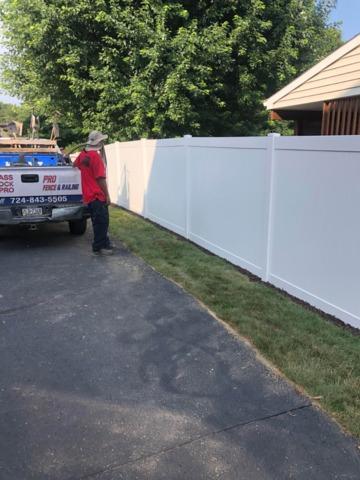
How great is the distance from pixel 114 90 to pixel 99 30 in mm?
1743

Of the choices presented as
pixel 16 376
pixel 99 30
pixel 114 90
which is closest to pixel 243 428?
pixel 16 376

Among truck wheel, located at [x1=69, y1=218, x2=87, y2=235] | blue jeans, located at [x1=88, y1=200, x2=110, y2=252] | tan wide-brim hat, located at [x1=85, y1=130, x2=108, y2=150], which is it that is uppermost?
tan wide-brim hat, located at [x1=85, y1=130, x2=108, y2=150]

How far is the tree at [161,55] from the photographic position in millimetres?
11969

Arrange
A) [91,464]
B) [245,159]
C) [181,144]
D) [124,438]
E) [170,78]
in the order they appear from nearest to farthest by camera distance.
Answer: [91,464], [124,438], [245,159], [181,144], [170,78]

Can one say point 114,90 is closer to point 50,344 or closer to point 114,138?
point 114,138

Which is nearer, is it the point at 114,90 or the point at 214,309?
the point at 214,309

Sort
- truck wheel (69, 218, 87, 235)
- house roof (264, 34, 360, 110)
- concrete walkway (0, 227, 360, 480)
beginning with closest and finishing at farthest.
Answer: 1. concrete walkway (0, 227, 360, 480)
2. house roof (264, 34, 360, 110)
3. truck wheel (69, 218, 87, 235)

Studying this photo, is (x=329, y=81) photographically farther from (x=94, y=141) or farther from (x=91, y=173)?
(x=91, y=173)

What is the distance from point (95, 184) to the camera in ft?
23.4

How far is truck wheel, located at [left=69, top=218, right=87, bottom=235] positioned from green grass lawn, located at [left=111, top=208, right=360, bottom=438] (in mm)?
1932

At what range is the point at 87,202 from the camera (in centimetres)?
722

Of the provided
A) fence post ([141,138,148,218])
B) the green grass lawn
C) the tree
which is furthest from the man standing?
the tree

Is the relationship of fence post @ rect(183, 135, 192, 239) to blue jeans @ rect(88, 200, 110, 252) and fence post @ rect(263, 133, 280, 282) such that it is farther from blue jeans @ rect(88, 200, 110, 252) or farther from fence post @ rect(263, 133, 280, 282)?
fence post @ rect(263, 133, 280, 282)

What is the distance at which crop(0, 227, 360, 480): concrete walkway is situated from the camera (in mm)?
2586
